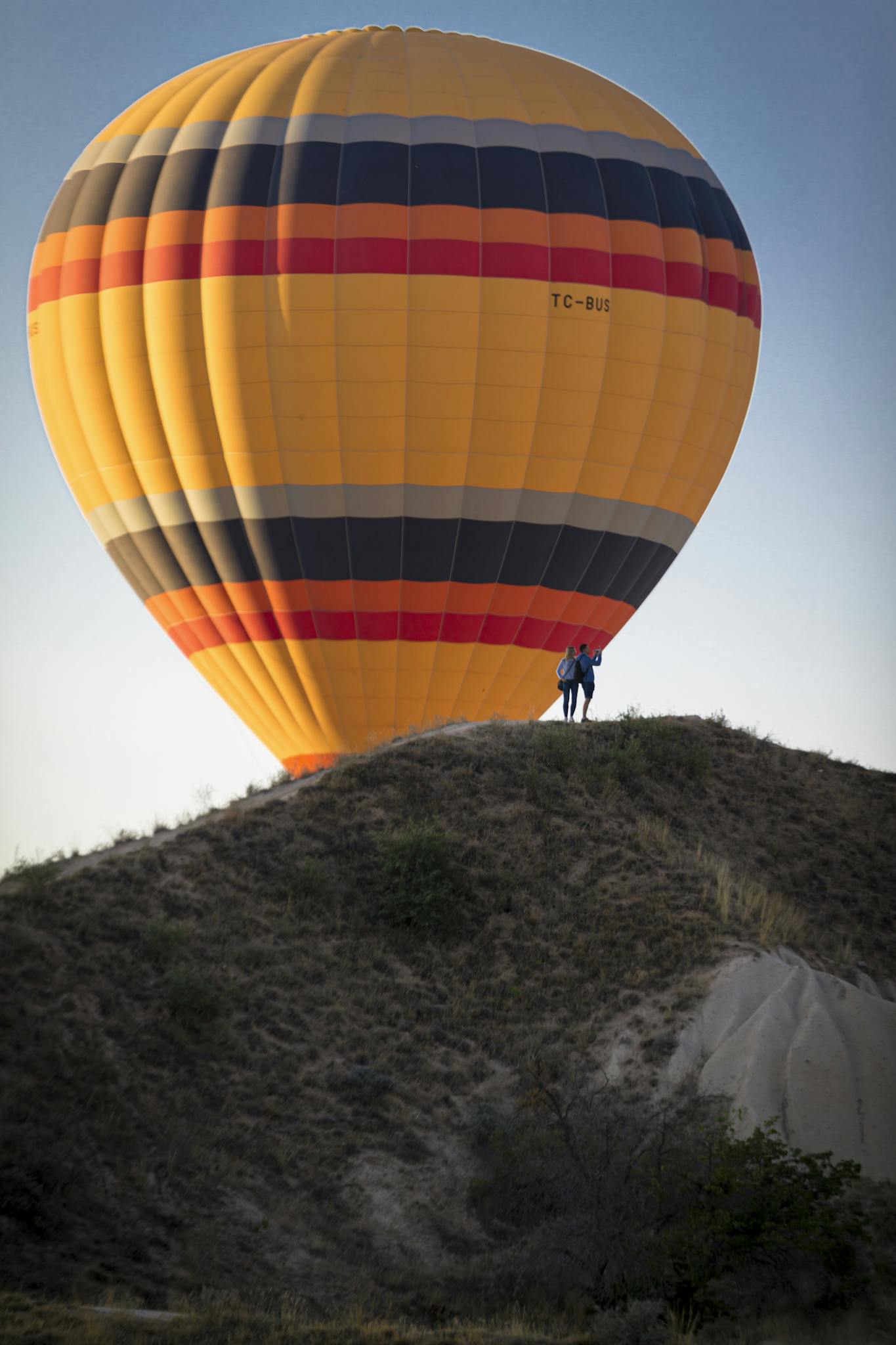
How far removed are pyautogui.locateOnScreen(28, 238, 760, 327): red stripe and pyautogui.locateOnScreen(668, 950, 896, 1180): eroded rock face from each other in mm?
12372

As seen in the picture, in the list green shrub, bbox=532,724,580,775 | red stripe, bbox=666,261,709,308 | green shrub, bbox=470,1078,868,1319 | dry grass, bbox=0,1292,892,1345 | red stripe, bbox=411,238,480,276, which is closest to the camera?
dry grass, bbox=0,1292,892,1345

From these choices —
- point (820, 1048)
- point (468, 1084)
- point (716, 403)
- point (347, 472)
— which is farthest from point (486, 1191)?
point (716, 403)

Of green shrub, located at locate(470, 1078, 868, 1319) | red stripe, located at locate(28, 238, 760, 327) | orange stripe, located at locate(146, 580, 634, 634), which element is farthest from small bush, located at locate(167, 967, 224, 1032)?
red stripe, located at locate(28, 238, 760, 327)

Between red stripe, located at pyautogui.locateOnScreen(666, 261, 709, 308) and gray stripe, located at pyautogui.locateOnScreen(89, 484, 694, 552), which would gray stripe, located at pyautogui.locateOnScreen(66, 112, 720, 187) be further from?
gray stripe, located at pyautogui.locateOnScreen(89, 484, 694, 552)

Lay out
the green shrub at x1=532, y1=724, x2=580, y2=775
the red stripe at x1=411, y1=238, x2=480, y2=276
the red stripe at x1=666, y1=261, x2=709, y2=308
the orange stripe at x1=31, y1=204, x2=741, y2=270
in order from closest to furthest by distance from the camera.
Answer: the green shrub at x1=532, y1=724, x2=580, y2=775
the red stripe at x1=411, y1=238, x2=480, y2=276
the orange stripe at x1=31, y1=204, x2=741, y2=270
the red stripe at x1=666, y1=261, x2=709, y2=308

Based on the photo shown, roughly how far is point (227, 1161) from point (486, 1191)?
2.92 m

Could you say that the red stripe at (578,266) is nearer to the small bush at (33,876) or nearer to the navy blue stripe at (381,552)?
the navy blue stripe at (381,552)

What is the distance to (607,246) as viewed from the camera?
2706 centimetres

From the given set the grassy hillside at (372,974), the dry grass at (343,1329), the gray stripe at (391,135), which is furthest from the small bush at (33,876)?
the gray stripe at (391,135)

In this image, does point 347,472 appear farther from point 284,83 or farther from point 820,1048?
point 820,1048

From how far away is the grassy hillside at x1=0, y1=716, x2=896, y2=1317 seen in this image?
51.9 ft

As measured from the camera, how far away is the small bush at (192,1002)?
1875cm

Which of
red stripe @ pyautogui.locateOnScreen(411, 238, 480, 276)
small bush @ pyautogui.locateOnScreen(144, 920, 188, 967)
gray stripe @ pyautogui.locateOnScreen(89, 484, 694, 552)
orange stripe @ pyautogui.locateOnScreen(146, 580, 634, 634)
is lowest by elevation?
small bush @ pyautogui.locateOnScreen(144, 920, 188, 967)

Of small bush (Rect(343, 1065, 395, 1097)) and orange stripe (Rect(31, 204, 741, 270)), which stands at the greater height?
orange stripe (Rect(31, 204, 741, 270))
